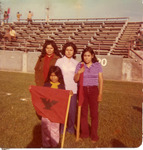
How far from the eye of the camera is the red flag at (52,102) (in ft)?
11.2

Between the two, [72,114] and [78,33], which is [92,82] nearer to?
[72,114]

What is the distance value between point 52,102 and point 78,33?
1887cm

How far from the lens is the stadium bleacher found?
1884cm

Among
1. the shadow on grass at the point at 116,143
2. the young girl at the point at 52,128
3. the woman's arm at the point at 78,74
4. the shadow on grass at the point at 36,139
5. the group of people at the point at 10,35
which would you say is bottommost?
the shadow on grass at the point at 116,143

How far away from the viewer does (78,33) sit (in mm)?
21672

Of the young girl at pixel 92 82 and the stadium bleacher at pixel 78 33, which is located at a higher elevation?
the stadium bleacher at pixel 78 33

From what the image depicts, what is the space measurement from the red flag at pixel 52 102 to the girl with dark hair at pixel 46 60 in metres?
0.55

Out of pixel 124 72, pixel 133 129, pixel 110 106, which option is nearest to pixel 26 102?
pixel 110 106

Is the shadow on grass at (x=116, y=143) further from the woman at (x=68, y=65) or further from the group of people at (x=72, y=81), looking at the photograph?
the woman at (x=68, y=65)

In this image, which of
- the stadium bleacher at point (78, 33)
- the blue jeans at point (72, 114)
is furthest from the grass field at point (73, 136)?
the stadium bleacher at point (78, 33)

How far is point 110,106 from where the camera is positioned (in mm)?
6551

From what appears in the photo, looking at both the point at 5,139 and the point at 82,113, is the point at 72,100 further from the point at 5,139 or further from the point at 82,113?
the point at 5,139

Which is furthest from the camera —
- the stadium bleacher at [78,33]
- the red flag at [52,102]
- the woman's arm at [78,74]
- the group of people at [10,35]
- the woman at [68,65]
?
the group of people at [10,35]

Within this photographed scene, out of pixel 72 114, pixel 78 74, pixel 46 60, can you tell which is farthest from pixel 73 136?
pixel 46 60
